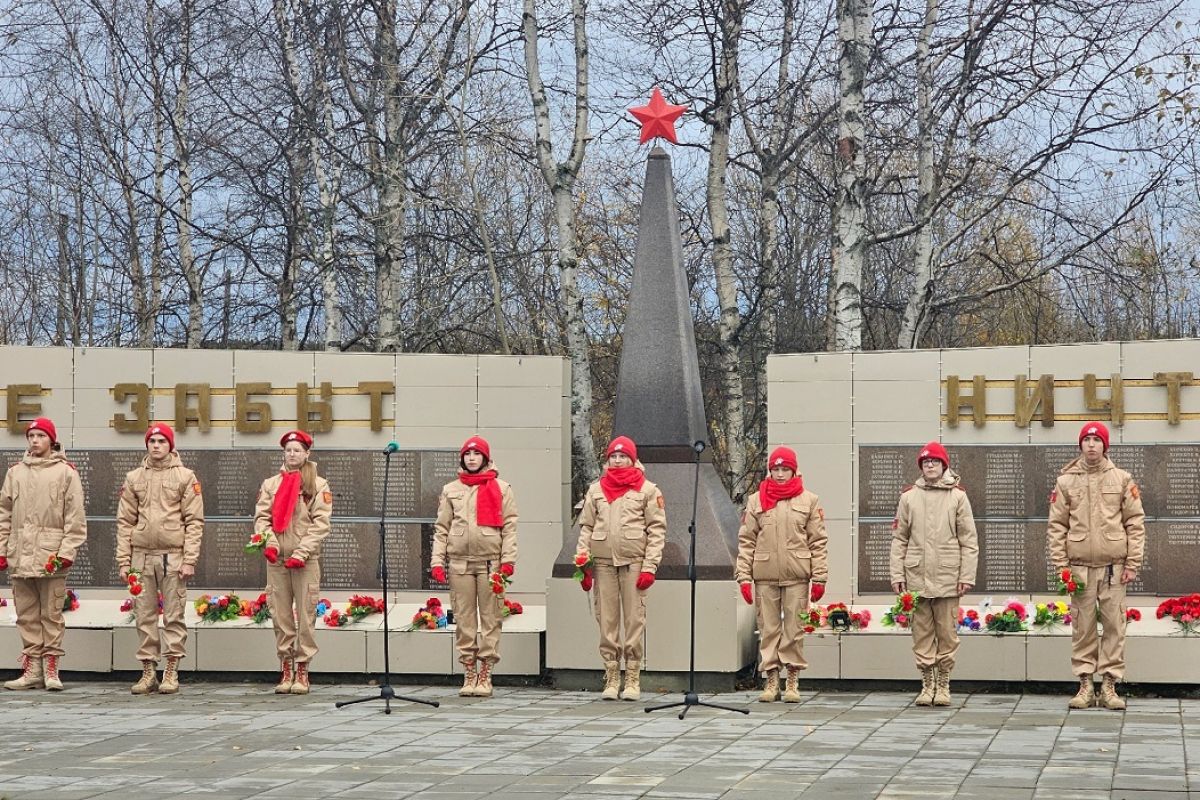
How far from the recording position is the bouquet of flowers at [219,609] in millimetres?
13461

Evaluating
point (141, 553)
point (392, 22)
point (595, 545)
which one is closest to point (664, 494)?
point (595, 545)

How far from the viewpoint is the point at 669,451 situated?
42.4 feet

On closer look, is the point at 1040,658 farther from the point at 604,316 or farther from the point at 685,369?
the point at 604,316

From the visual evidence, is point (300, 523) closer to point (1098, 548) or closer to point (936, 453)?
point (936, 453)

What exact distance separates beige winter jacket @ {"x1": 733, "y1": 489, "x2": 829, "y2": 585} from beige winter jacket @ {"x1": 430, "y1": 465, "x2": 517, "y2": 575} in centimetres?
163

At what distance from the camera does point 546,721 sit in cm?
1069

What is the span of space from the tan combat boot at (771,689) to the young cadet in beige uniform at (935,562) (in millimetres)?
951

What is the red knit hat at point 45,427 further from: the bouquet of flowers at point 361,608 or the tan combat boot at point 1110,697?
the tan combat boot at point 1110,697

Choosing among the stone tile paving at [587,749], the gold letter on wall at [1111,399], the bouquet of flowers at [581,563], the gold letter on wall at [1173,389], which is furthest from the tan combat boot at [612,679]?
the gold letter on wall at [1173,389]

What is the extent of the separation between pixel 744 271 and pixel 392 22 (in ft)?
27.8

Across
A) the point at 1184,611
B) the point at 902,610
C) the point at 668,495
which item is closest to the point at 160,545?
the point at 668,495

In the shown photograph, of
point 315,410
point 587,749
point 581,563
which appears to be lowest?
point 587,749

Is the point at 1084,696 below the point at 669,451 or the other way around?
A: below

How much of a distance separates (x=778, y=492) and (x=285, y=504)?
352 centimetres
